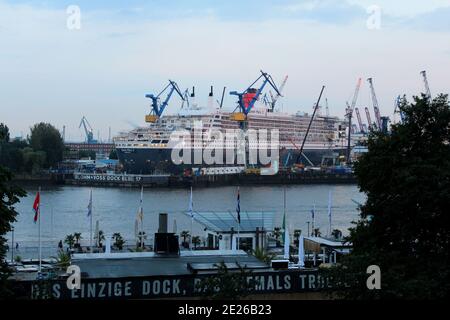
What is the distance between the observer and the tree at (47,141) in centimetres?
3362

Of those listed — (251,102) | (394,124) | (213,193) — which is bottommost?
(213,193)

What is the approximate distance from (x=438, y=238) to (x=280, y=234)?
7567 millimetres

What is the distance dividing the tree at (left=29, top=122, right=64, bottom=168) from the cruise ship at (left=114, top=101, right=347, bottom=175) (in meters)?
3.48

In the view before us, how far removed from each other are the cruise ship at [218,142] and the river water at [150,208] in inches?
122

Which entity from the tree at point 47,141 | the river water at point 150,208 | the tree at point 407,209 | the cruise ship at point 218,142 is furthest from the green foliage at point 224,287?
the tree at point 47,141

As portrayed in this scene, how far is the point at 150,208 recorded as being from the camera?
740 inches

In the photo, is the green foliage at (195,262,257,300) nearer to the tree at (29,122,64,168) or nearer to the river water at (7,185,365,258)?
the river water at (7,185,365,258)

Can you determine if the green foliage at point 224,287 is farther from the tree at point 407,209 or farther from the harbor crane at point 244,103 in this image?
the harbor crane at point 244,103

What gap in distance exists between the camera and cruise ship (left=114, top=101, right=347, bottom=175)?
1241 inches

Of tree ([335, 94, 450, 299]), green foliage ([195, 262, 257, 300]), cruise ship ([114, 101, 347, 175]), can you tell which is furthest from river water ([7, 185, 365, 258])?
green foliage ([195, 262, 257, 300])

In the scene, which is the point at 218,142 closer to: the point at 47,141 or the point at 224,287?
the point at 47,141
